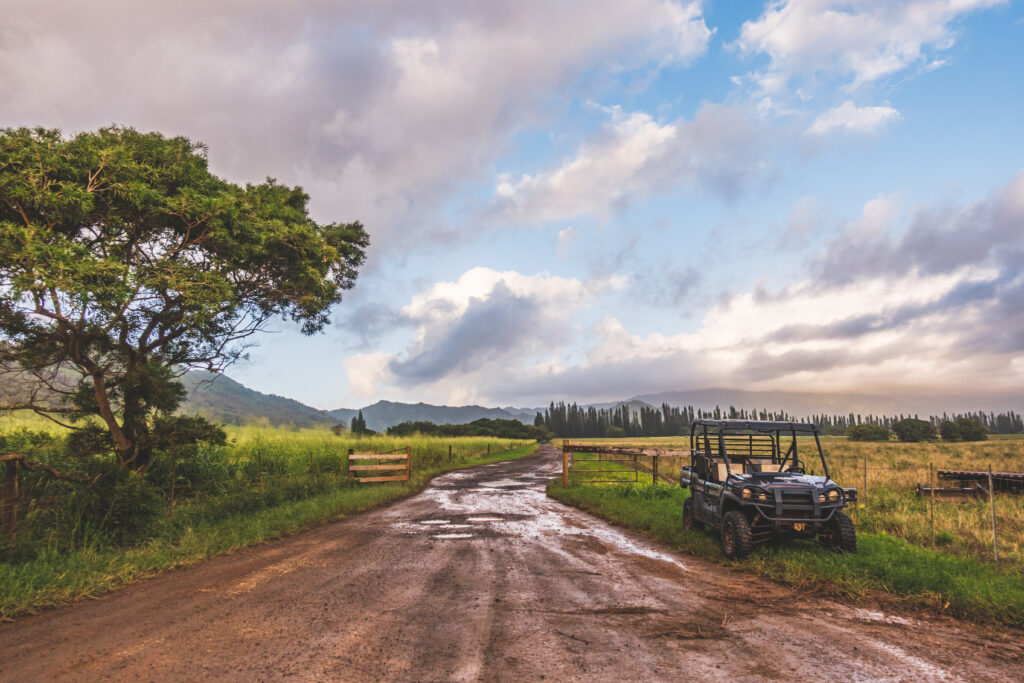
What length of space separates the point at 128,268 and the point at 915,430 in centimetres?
9956

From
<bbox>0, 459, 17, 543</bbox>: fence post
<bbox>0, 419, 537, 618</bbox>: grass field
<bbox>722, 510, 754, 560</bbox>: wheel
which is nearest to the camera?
<bbox>0, 419, 537, 618</bbox>: grass field

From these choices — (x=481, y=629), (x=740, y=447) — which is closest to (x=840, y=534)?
(x=740, y=447)

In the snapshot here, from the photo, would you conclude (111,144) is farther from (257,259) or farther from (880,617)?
(880,617)

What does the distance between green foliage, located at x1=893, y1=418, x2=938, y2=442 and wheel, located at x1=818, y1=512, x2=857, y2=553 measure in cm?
8870

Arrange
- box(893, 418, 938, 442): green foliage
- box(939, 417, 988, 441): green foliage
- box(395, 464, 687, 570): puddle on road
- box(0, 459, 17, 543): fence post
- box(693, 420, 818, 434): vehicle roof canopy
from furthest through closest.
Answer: box(939, 417, 988, 441): green foliage, box(893, 418, 938, 442): green foliage, box(395, 464, 687, 570): puddle on road, box(693, 420, 818, 434): vehicle roof canopy, box(0, 459, 17, 543): fence post

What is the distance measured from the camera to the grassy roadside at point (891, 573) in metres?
6.27

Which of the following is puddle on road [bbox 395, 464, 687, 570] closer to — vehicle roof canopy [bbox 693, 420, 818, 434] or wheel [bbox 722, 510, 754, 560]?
wheel [bbox 722, 510, 754, 560]

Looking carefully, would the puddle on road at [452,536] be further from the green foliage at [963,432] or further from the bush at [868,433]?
the green foliage at [963,432]

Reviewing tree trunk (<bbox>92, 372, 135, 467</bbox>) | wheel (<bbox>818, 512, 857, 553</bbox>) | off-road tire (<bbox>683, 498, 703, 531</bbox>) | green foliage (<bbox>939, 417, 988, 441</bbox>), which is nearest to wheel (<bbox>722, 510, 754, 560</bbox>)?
wheel (<bbox>818, 512, 857, 553</bbox>)

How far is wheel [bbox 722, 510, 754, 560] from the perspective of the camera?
8.48 m

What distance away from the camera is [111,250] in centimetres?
1069

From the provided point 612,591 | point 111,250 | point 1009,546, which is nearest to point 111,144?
point 111,250

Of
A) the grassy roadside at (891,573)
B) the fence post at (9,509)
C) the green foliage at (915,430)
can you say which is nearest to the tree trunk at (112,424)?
the fence post at (9,509)

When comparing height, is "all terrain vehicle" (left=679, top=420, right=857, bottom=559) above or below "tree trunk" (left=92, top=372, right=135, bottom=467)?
below
